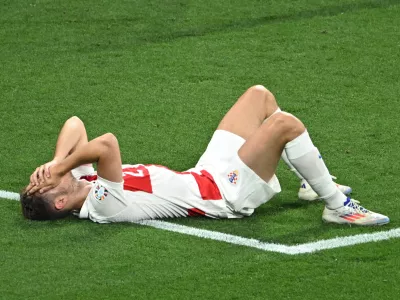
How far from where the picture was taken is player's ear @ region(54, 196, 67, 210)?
813 centimetres

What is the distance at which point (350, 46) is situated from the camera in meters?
12.0

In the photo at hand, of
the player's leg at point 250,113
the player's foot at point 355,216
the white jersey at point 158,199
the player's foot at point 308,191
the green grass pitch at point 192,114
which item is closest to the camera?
the green grass pitch at point 192,114

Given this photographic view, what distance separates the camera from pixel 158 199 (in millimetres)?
8195

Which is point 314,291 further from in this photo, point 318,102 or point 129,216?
point 318,102

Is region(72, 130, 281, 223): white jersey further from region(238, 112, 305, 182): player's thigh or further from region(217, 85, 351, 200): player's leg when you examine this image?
region(217, 85, 351, 200): player's leg

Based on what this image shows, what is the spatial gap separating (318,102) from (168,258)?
347 cm

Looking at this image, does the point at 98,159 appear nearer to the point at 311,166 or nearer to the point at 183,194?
the point at 183,194

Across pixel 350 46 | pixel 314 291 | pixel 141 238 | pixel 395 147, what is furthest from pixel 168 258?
pixel 350 46

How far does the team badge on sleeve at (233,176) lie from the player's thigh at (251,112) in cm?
50

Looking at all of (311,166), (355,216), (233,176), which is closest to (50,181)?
(233,176)

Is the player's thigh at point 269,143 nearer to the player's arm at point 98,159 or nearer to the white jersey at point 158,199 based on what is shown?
the white jersey at point 158,199

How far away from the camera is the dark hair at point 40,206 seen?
813 cm

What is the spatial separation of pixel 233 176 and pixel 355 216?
85 cm

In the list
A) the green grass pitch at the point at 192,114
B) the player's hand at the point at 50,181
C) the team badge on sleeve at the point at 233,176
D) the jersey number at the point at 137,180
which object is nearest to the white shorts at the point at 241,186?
the team badge on sleeve at the point at 233,176
